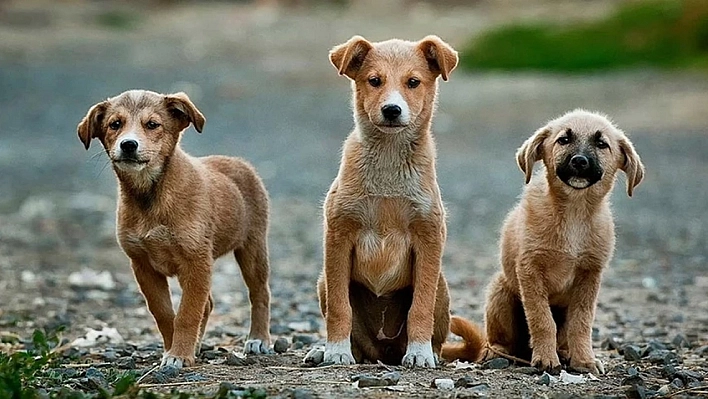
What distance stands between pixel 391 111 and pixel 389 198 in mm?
515

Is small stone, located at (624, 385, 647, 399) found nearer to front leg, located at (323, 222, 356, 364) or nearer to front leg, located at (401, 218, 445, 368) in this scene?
front leg, located at (401, 218, 445, 368)

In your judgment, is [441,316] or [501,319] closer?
[441,316]

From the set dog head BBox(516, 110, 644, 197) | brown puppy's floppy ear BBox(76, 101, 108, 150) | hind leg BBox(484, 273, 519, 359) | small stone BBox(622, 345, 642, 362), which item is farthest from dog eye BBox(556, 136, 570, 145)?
brown puppy's floppy ear BBox(76, 101, 108, 150)

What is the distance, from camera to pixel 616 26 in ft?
107

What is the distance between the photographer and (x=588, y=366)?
7.22m

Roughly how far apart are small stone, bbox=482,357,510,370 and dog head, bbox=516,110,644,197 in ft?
3.53

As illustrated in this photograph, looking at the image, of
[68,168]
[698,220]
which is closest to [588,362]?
[698,220]

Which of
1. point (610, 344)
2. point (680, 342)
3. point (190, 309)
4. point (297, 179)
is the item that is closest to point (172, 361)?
point (190, 309)

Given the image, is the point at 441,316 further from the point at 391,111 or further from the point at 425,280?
the point at 391,111

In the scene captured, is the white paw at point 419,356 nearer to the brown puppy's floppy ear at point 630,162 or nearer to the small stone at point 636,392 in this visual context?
the small stone at point 636,392

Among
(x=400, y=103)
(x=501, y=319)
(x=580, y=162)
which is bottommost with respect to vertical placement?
(x=501, y=319)

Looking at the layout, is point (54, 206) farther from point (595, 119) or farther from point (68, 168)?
point (595, 119)

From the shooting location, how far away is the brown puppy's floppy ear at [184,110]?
744 centimetres

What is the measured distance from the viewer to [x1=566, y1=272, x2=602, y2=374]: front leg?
729 centimetres
